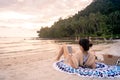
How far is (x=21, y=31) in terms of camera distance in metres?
95.4

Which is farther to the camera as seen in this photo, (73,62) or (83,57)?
(73,62)

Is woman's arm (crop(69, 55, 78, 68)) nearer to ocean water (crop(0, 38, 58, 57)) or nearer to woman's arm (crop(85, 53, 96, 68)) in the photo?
woman's arm (crop(85, 53, 96, 68))

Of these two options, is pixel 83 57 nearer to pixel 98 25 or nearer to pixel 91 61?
pixel 91 61

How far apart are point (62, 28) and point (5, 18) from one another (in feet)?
71.4

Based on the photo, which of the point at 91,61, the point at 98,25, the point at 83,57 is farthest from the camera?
the point at 98,25

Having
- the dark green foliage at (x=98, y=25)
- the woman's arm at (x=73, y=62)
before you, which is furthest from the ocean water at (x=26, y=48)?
the dark green foliage at (x=98, y=25)

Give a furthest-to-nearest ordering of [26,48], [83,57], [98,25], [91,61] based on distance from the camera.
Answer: [98,25] < [26,48] < [91,61] < [83,57]

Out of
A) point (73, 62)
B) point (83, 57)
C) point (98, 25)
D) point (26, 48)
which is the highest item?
point (98, 25)

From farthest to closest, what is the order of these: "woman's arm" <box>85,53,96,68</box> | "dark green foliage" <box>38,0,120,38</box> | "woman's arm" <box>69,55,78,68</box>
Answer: "dark green foliage" <box>38,0,120,38</box>
"woman's arm" <box>69,55,78,68</box>
"woman's arm" <box>85,53,96,68</box>

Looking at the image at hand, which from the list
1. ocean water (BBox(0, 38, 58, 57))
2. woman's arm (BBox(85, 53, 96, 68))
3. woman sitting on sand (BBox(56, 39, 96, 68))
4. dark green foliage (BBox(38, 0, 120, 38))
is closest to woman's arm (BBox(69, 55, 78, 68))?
woman sitting on sand (BBox(56, 39, 96, 68))

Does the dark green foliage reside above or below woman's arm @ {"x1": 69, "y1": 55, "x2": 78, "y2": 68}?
above

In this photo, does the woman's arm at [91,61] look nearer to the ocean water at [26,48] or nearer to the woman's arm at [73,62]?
the woman's arm at [73,62]

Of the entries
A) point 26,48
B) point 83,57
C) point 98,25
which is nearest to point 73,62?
point 83,57

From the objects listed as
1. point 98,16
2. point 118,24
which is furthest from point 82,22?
point 118,24
